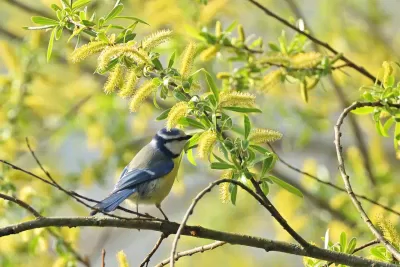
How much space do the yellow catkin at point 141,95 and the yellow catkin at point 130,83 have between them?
2 cm

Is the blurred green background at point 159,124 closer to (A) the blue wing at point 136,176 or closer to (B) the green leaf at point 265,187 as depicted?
(A) the blue wing at point 136,176

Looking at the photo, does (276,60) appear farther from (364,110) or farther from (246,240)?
(246,240)

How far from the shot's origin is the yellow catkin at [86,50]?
168 centimetres

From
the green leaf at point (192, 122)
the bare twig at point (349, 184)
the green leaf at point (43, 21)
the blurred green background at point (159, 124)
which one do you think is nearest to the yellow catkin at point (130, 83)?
the green leaf at point (192, 122)

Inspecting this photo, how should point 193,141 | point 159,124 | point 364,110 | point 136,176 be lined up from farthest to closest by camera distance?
point 159,124 → point 136,176 → point 364,110 → point 193,141

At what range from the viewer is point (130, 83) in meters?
1.72

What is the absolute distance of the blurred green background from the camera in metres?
3.07

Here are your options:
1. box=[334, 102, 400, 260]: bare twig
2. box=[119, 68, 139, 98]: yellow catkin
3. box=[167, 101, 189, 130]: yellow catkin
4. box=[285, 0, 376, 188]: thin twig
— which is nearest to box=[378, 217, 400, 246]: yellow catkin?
box=[334, 102, 400, 260]: bare twig

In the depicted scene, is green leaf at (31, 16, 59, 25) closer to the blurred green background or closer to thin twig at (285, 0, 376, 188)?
the blurred green background

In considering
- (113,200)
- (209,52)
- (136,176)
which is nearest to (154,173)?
(136,176)

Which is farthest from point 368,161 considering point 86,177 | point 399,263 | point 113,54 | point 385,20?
point 113,54

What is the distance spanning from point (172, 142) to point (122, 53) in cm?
115

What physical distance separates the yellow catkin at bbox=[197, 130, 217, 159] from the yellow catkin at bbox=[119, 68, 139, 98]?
20cm

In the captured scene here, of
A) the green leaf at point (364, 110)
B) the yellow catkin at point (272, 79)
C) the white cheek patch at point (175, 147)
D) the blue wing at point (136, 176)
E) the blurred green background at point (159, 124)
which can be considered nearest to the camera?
the green leaf at point (364, 110)
